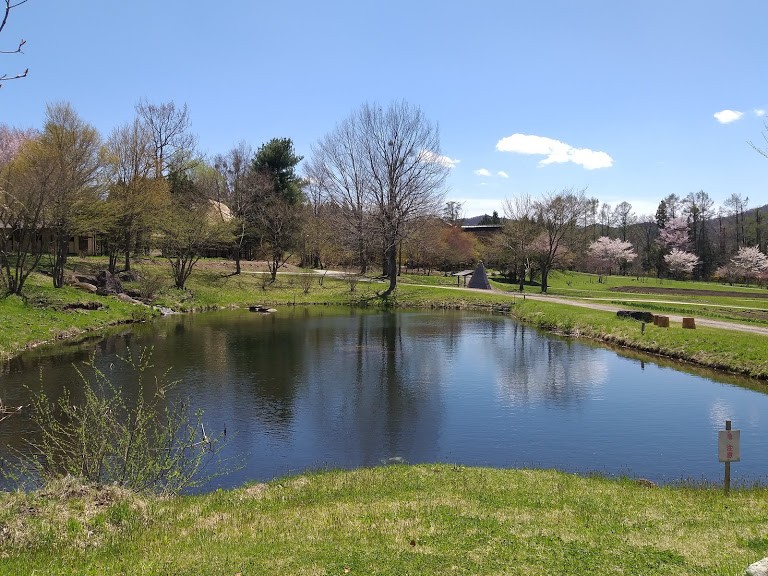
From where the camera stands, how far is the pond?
44.4 feet

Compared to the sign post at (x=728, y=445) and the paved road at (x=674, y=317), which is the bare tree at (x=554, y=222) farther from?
the sign post at (x=728, y=445)

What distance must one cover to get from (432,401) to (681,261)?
78.2 m

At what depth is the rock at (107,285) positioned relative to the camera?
38.5 meters

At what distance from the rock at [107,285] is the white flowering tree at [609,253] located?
7142 centimetres

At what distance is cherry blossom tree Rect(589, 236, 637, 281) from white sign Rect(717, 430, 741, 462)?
3301 inches

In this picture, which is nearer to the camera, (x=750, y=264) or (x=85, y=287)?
(x=85, y=287)

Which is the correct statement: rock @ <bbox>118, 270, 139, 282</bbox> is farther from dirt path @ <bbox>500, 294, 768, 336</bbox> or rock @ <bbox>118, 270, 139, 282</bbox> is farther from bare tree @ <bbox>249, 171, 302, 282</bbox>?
dirt path @ <bbox>500, 294, 768, 336</bbox>

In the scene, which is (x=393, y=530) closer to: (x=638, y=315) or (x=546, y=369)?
(x=546, y=369)

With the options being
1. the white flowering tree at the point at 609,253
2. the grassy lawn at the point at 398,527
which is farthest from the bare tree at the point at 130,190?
the white flowering tree at the point at 609,253

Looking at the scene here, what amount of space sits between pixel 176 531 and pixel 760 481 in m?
11.6

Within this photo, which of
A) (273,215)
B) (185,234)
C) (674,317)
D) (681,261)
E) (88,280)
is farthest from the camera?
(681,261)

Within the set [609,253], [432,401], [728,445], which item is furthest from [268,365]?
[609,253]

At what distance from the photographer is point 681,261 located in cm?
8381

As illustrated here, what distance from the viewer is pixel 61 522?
7750 millimetres
